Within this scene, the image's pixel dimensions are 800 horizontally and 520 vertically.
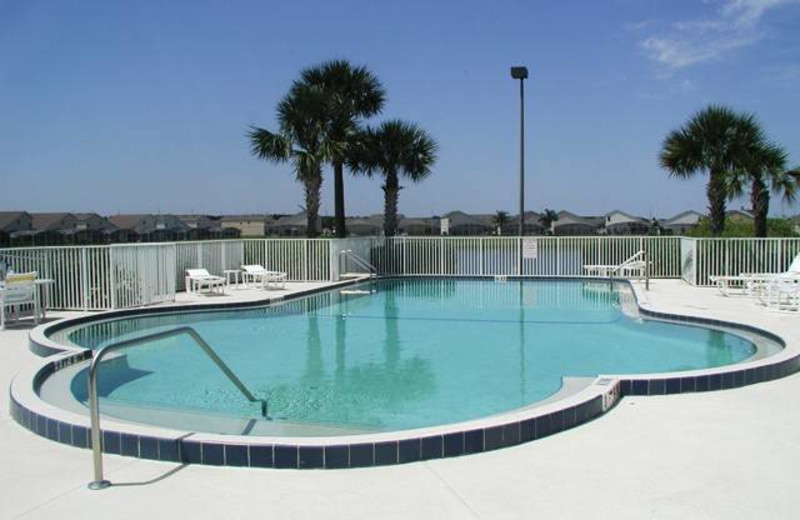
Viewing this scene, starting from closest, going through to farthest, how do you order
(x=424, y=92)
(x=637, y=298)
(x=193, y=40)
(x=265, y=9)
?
(x=637, y=298)
(x=265, y=9)
(x=193, y=40)
(x=424, y=92)

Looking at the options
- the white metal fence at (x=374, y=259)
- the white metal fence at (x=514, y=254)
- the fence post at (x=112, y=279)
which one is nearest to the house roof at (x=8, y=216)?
the white metal fence at (x=374, y=259)

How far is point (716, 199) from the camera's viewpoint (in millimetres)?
17469

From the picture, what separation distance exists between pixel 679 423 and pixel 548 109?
18.4m

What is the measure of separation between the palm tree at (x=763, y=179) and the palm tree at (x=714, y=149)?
0.58 feet

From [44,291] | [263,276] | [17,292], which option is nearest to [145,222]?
[263,276]

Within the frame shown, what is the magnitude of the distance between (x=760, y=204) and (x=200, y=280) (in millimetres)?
13377

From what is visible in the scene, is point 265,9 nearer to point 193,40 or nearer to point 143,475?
point 193,40

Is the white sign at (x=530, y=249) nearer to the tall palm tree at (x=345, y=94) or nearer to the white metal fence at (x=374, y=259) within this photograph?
the white metal fence at (x=374, y=259)

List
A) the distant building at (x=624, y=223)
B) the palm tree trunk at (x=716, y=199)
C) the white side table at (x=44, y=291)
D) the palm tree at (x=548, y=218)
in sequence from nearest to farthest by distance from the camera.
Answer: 1. the white side table at (x=44, y=291)
2. the palm tree trunk at (x=716, y=199)
3. the distant building at (x=624, y=223)
4. the palm tree at (x=548, y=218)

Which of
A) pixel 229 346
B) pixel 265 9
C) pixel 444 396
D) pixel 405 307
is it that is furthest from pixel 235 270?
pixel 444 396

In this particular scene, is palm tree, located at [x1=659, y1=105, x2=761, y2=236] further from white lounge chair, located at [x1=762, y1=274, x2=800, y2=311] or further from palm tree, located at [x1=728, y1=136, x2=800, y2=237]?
white lounge chair, located at [x1=762, y1=274, x2=800, y2=311]

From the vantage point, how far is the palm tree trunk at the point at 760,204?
16422 millimetres

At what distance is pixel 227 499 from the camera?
137 inches

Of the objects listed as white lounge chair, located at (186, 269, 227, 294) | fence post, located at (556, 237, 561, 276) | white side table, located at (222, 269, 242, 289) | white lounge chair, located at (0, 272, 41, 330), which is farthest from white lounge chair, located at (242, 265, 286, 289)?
fence post, located at (556, 237, 561, 276)
